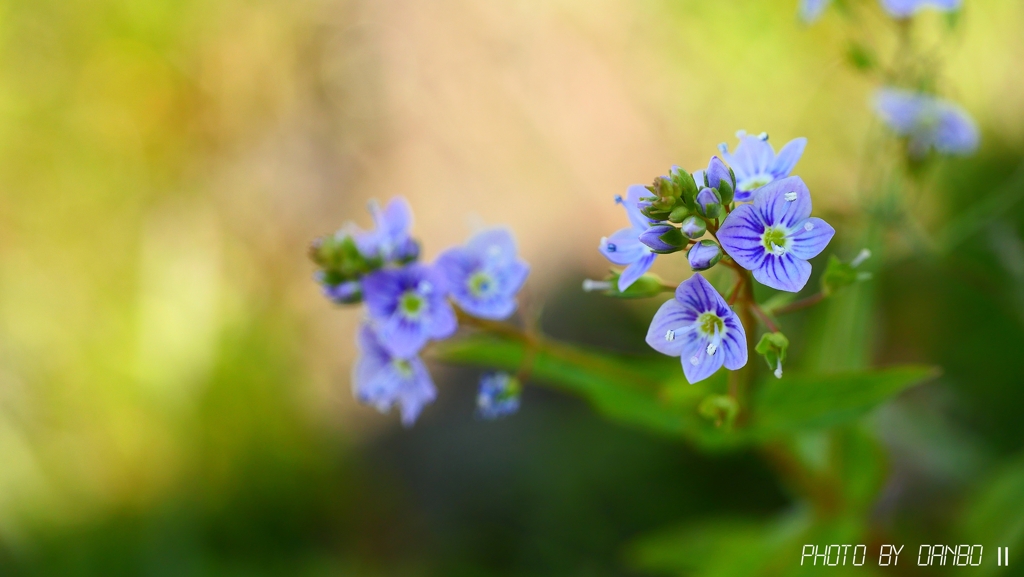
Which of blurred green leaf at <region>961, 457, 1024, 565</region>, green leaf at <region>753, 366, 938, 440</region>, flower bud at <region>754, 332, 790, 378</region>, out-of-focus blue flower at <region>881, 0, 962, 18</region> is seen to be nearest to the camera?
flower bud at <region>754, 332, 790, 378</region>

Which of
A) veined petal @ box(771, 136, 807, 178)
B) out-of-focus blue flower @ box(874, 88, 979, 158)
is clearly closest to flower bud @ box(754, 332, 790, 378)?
veined petal @ box(771, 136, 807, 178)

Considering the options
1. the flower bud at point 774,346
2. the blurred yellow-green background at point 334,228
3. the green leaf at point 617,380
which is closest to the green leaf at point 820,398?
the green leaf at point 617,380

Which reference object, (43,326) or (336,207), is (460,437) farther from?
(43,326)

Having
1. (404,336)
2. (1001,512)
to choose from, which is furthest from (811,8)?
(1001,512)

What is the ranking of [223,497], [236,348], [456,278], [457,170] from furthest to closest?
[457,170] → [236,348] → [223,497] → [456,278]

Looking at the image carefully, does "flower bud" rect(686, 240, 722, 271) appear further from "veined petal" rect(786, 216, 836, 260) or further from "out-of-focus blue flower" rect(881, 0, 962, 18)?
"out-of-focus blue flower" rect(881, 0, 962, 18)

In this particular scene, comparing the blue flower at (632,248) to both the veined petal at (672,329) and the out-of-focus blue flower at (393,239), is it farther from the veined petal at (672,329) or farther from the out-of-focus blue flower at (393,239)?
the out-of-focus blue flower at (393,239)

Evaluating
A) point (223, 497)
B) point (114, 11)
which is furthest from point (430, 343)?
point (114, 11)
